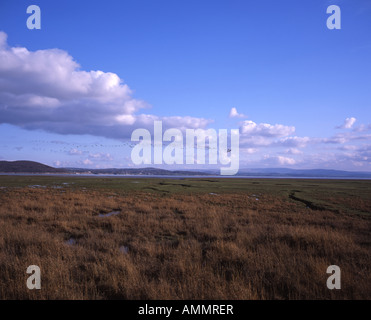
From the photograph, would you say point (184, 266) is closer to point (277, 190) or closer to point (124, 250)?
point (124, 250)

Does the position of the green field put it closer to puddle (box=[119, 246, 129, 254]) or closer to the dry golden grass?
the dry golden grass

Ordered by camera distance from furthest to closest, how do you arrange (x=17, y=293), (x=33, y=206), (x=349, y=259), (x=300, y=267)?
1. (x=33, y=206)
2. (x=349, y=259)
3. (x=300, y=267)
4. (x=17, y=293)

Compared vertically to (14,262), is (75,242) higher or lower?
lower

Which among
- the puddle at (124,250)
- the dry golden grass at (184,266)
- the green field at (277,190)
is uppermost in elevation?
the dry golden grass at (184,266)

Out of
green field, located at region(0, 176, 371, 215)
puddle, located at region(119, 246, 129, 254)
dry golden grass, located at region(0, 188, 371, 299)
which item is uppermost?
dry golden grass, located at region(0, 188, 371, 299)

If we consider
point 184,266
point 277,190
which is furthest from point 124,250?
point 277,190

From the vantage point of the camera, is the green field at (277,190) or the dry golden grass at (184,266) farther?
the green field at (277,190)

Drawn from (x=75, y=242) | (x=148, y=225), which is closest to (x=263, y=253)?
(x=148, y=225)

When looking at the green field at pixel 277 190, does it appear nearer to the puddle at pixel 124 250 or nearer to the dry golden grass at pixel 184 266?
the dry golden grass at pixel 184 266

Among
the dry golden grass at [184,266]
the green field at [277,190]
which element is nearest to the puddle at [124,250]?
the dry golden grass at [184,266]

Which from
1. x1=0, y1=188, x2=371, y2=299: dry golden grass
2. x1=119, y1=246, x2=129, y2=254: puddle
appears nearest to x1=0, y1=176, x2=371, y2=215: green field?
x1=0, y1=188, x2=371, y2=299: dry golden grass

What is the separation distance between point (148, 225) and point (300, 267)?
845 cm
